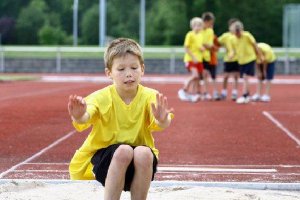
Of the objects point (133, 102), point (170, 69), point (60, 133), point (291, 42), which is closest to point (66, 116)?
point (60, 133)

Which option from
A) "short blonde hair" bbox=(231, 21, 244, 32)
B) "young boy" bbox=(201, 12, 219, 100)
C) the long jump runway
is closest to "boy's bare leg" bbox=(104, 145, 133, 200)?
the long jump runway

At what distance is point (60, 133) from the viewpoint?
42.0ft

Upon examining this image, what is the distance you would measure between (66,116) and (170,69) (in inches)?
974

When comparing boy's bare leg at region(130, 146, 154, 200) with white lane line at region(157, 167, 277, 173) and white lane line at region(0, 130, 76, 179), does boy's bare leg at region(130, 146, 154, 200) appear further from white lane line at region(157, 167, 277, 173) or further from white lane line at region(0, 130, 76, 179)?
white lane line at region(157, 167, 277, 173)

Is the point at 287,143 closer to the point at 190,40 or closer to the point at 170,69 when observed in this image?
the point at 190,40

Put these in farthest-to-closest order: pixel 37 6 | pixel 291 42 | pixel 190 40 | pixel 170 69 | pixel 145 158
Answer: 1. pixel 37 6
2. pixel 291 42
3. pixel 170 69
4. pixel 190 40
5. pixel 145 158

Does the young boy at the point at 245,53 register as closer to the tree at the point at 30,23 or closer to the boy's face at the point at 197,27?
the boy's face at the point at 197,27

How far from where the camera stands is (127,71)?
600cm

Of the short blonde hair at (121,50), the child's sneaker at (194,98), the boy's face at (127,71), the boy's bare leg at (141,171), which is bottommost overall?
the child's sneaker at (194,98)

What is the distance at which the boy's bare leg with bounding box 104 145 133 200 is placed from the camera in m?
5.88

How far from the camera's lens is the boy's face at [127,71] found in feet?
19.7

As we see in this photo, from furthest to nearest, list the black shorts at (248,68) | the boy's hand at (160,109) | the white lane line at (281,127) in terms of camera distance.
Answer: the black shorts at (248,68), the white lane line at (281,127), the boy's hand at (160,109)

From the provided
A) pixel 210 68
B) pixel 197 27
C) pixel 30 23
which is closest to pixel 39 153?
pixel 197 27

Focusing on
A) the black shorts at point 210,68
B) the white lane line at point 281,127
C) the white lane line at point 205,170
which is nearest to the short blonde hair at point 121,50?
the white lane line at point 205,170
